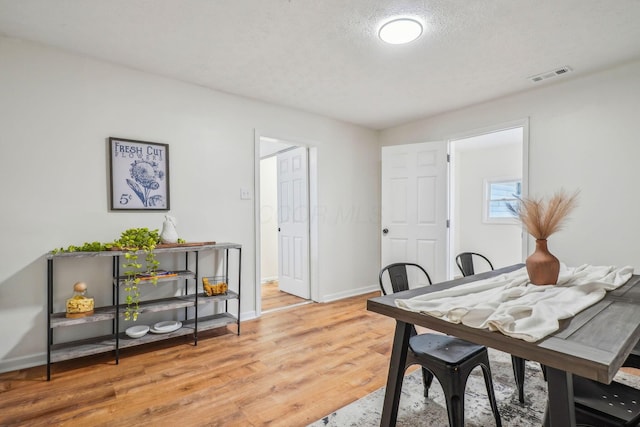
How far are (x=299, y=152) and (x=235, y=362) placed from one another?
8.82 ft

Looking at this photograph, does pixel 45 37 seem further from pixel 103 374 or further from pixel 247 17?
pixel 103 374

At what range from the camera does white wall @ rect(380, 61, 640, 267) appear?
106 inches

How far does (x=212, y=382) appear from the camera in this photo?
212 centimetres

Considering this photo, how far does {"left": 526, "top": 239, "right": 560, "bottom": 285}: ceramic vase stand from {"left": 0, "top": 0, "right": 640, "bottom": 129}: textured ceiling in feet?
4.90

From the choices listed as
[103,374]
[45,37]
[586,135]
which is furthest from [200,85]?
[586,135]

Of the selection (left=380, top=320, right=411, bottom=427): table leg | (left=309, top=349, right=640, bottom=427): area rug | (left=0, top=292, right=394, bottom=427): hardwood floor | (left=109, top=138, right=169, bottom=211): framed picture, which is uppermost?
(left=109, top=138, right=169, bottom=211): framed picture

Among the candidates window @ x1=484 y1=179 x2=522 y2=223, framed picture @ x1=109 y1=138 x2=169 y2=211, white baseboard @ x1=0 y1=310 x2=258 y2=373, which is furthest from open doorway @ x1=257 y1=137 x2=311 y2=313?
window @ x1=484 y1=179 x2=522 y2=223

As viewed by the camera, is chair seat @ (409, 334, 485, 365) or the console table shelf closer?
chair seat @ (409, 334, 485, 365)

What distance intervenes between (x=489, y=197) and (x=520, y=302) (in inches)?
196

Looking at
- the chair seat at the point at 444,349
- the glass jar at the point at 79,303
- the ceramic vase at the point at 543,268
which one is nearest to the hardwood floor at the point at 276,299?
the glass jar at the point at 79,303

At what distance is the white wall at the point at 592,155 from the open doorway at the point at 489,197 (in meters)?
1.98

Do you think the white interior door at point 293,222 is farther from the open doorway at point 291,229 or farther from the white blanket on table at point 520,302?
the white blanket on table at point 520,302

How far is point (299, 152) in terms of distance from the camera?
4.25 m

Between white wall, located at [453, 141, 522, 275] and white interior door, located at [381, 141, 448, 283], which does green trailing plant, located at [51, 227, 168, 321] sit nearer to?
white interior door, located at [381, 141, 448, 283]
